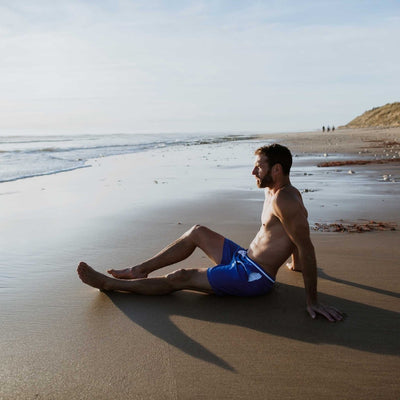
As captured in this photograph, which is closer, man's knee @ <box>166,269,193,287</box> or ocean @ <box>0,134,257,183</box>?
man's knee @ <box>166,269,193,287</box>

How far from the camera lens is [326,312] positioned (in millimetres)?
3236

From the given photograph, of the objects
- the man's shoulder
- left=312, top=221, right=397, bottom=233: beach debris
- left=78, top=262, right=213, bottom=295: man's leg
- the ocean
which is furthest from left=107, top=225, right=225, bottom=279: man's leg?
the ocean

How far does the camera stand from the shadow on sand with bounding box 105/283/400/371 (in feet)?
9.52

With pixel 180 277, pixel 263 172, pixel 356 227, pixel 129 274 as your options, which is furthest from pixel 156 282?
pixel 356 227

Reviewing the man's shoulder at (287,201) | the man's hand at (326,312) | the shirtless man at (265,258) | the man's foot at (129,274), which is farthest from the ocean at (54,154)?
the man's hand at (326,312)

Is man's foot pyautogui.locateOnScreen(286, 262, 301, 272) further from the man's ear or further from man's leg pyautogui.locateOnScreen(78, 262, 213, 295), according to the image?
the man's ear

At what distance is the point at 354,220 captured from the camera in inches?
245

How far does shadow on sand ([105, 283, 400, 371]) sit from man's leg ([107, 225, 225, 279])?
0.87 feet

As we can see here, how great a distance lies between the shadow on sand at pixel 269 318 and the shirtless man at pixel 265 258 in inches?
3.4

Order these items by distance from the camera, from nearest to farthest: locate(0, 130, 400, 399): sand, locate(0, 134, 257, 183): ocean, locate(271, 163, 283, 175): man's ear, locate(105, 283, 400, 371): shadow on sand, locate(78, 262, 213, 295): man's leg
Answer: locate(0, 130, 400, 399): sand < locate(105, 283, 400, 371): shadow on sand < locate(271, 163, 283, 175): man's ear < locate(78, 262, 213, 295): man's leg < locate(0, 134, 257, 183): ocean

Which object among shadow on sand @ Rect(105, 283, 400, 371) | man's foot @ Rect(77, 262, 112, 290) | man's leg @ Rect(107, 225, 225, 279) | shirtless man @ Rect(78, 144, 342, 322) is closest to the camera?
shadow on sand @ Rect(105, 283, 400, 371)

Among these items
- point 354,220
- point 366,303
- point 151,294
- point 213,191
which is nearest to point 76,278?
point 151,294

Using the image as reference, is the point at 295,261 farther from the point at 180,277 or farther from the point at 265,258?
the point at 180,277

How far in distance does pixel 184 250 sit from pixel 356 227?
108 inches
